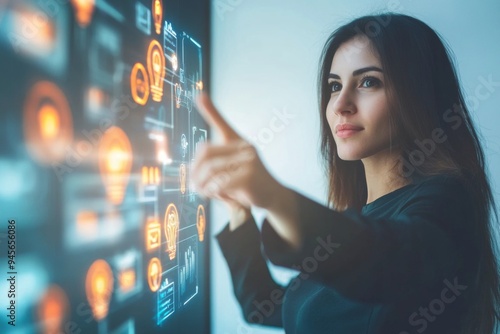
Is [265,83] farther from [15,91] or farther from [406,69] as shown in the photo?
[15,91]

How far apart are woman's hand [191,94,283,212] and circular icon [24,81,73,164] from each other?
25 centimetres

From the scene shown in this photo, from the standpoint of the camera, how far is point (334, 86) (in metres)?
1.29

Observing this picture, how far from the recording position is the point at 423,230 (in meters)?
0.72

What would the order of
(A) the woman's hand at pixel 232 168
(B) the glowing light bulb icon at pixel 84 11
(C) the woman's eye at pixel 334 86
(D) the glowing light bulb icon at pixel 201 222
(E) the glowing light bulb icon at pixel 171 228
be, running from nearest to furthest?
(A) the woman's hand at pixel 232 168 < (B) the glowing light bulb icon at pixel 84 11 < (E) the glowing light bulb icon at pixel 171 228 < (C) the woman's eye at pixel 334 86 < (D) the glowing light bulb icon at pixel 201 222

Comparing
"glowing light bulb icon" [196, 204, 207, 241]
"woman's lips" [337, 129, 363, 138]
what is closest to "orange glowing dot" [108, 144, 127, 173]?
"glowing light bulb icon" [196, 204, 207, 241]

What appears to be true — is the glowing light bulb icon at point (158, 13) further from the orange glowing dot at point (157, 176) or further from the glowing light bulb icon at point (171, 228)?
the glowing light bulb icon at point (171, 228)

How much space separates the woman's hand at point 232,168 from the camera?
62 centimetres

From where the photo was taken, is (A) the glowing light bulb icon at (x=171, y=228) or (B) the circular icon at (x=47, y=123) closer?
(B) the circular icon at (x=47, y=123)

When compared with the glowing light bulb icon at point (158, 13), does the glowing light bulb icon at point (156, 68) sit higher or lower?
lower

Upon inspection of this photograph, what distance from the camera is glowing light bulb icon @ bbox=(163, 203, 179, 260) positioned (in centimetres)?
114

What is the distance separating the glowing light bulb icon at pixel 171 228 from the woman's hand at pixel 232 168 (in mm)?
531

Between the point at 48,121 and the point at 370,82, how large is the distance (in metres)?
0.78

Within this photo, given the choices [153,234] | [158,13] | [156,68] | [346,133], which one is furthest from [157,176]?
[346,133]

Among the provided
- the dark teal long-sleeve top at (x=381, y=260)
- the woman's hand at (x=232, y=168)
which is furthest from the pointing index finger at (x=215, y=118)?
the dark teal long-sleeve top at (x=381, y=260)
